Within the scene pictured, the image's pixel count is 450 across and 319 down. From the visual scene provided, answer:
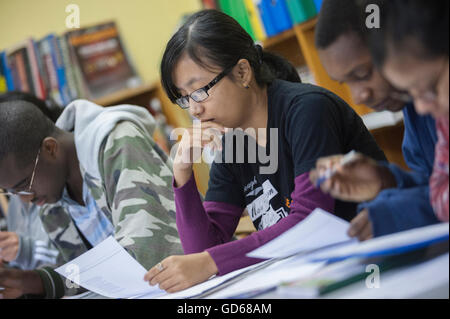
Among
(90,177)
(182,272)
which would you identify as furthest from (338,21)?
(90,177)

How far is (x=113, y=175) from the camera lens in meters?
1.10

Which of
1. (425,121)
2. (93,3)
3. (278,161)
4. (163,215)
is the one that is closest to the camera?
(425,121)

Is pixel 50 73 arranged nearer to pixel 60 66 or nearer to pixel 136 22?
pixel 60 66

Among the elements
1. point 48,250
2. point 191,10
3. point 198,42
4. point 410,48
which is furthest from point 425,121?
point 191,10

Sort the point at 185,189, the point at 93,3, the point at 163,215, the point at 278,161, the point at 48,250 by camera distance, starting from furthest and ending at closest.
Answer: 1. the point at 93,3
2. the point at 48,250
3. the point at 163,215
4. the point at 185,189
5. the point at 278,161

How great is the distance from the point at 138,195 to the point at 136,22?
183 cm

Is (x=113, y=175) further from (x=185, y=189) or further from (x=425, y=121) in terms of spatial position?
(x=425, y=121)

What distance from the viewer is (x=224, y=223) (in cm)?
100

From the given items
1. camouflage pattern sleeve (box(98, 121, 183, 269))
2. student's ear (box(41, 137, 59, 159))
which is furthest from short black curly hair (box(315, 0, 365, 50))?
student's ear (box(41, 137, 59, 159))

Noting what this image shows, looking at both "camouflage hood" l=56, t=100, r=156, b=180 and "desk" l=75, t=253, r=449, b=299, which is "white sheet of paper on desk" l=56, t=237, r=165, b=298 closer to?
"desk" l=75, t=253, r=449, b=299

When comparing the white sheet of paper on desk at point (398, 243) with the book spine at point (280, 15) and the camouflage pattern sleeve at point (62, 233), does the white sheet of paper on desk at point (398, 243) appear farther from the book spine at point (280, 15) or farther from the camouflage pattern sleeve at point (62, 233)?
the book spine at point (280, 15)

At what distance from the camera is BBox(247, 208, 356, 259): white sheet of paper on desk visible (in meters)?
0.48

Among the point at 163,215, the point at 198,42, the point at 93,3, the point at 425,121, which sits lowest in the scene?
the point at 163,215
